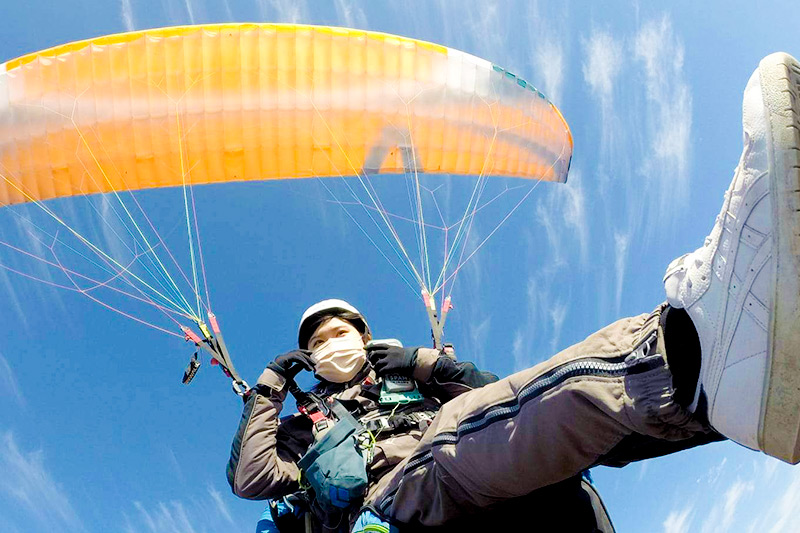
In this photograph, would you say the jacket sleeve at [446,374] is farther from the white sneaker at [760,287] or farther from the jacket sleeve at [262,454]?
the white sneaker at [760,287]

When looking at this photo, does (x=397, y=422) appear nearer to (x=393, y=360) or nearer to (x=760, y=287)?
(x=393, y=360)

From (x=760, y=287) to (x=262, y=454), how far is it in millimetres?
3037

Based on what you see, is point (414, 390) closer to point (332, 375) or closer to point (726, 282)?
point (332, 375)

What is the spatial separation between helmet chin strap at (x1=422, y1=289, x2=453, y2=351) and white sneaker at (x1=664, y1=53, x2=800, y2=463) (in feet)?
12.5

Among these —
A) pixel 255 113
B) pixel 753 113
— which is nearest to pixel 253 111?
pixel 255 113

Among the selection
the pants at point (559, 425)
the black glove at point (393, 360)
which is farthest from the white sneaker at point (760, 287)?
the black glove at point (393, 360)

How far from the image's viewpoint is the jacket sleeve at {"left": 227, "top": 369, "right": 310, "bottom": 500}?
365 centimetres

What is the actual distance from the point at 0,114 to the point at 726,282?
7.08 m

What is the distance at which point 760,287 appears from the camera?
1.45 m

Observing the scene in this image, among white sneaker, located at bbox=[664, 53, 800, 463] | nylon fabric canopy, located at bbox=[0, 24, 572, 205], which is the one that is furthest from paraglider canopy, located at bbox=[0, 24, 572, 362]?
white sneaker, located at bbox=[664, 53, 800, 463]

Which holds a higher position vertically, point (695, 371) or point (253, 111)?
point (253, 111)

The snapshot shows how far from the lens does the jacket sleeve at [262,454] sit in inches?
144

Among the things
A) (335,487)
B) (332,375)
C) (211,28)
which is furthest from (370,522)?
(211,28)

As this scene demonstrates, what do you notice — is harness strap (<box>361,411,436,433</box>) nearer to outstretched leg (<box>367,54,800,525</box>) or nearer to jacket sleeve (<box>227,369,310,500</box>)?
jacket sleeve (<box>227,369,310,500</box>)
